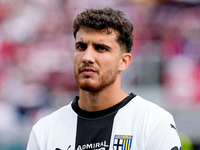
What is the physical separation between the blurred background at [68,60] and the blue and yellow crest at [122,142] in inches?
166

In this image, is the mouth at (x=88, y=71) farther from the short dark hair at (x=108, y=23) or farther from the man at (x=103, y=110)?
the short dark hair at (x=108, y=23)

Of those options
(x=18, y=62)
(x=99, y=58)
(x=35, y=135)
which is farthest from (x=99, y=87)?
(x=18, y=62)

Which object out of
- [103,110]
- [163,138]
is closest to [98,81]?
[103,110]

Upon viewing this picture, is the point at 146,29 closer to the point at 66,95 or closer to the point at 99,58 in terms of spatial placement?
the point at 66,95

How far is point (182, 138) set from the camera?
668cm

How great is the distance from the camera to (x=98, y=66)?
2631 mm

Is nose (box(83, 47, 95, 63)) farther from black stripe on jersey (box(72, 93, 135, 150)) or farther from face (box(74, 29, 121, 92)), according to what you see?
black stripe on jersey (box(72, 93, 135, 150))

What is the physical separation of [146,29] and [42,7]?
2174 mm

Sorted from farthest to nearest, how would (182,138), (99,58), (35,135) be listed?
(182,138)
(35,135)
(99,58)

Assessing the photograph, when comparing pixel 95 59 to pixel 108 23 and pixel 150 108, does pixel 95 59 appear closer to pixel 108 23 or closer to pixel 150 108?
pixel 108 23

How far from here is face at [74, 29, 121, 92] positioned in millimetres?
2613

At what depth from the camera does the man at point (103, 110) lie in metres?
2.53

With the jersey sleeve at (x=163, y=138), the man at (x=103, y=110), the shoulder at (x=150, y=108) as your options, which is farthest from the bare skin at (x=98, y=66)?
the jersey sleeve at (x=163, y=138)

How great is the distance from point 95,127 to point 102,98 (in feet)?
0.67
